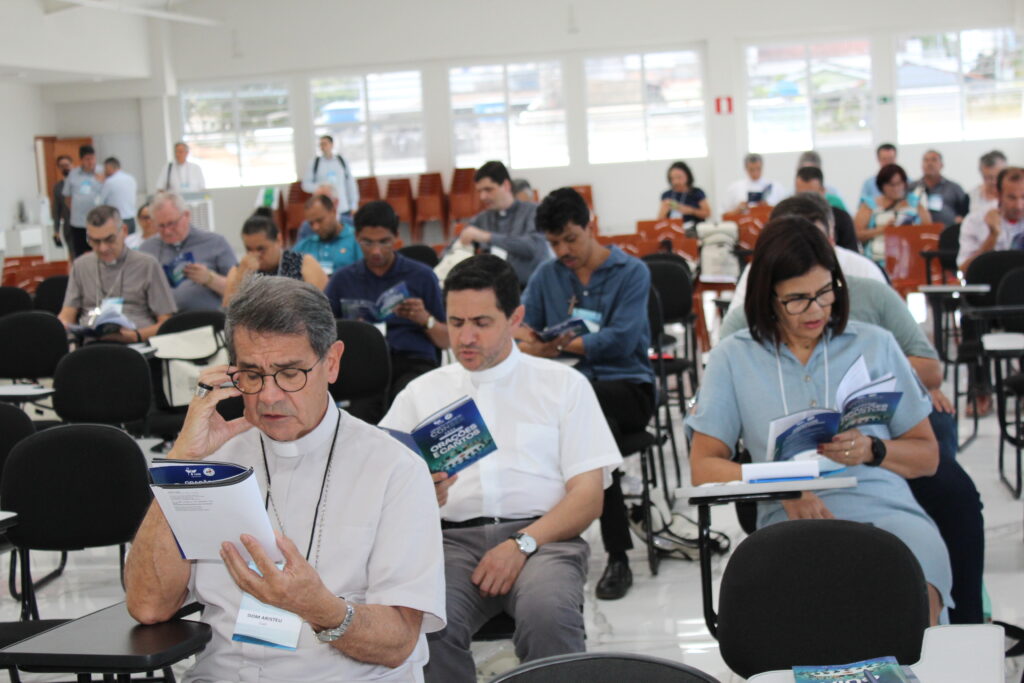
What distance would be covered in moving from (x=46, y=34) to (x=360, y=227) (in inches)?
440

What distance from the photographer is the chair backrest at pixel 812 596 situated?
2057 mm

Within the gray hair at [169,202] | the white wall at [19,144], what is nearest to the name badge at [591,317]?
the gray hair at [169,202]

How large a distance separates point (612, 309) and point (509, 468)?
62.8 inches

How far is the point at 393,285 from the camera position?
17.2 feet

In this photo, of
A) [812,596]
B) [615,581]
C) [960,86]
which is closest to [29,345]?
[615,581]

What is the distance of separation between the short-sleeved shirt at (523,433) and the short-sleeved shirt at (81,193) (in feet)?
38.5

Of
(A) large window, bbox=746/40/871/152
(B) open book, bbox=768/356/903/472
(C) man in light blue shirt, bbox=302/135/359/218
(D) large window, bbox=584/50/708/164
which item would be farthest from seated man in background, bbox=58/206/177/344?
(A) large window, bbox=746/40/871/152

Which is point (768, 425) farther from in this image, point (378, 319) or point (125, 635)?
point (378, 319)

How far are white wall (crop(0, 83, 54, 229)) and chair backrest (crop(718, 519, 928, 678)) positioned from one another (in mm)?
16310

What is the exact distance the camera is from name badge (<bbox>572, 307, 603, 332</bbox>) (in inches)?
169

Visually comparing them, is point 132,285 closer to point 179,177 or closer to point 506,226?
point 506,226

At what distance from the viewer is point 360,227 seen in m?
5.15

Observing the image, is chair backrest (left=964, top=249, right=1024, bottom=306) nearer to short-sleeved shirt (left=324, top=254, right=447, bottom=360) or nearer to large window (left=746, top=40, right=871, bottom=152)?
short-sleeved shirt (left=324, top=254, right=447, bottom=360)

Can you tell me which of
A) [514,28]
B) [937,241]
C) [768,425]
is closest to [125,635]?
[768,425]
